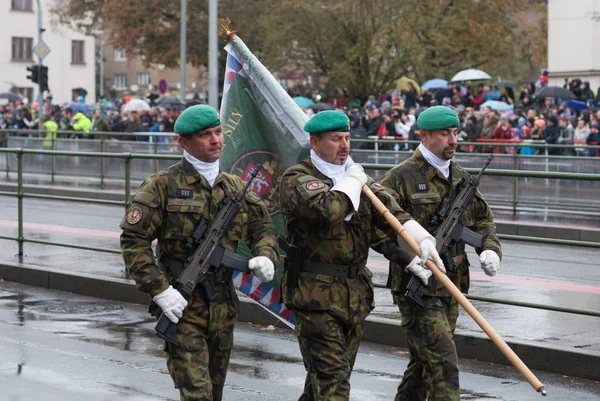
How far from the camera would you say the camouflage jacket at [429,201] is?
6770 millimetres

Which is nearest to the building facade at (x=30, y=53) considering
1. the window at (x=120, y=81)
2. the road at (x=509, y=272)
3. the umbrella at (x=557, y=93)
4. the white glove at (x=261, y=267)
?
the window at (x=120, y=81)

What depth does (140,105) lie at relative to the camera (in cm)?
3825

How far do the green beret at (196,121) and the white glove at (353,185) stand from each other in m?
0.71

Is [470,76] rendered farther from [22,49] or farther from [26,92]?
[26,92]

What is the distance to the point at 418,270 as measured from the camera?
634 cm

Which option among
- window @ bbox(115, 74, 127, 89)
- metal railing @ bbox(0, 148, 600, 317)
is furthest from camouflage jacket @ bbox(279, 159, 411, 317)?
window @ bbox(115, 74, 127, 89)

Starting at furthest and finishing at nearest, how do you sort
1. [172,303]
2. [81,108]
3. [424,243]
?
[81,108]
[424,243]
[172,303]

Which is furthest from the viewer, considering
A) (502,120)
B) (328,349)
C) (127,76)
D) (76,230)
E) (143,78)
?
(127,76)

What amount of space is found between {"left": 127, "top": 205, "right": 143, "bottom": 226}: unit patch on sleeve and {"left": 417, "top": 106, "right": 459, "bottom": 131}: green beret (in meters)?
1.85

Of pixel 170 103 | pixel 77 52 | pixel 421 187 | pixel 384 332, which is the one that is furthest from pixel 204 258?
pixel 77 52

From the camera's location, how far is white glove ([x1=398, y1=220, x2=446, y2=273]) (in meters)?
5.95

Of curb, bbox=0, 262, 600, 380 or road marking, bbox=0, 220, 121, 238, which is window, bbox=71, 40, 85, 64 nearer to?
road marking, bbox=0, 220, 121, 238

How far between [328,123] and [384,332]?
4.00m

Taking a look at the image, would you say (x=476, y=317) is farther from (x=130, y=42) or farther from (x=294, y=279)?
(x=130, y=42)
